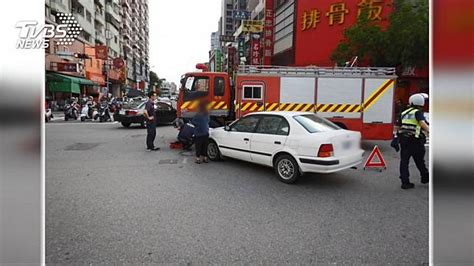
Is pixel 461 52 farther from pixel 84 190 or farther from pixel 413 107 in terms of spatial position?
pixel 84 190

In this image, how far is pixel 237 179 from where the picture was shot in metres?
5.72

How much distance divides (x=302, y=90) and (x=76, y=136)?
8.30 meters

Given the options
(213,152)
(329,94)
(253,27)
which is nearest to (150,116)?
(213,152)

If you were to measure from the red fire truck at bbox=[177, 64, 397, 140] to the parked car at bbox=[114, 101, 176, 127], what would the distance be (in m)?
6.03

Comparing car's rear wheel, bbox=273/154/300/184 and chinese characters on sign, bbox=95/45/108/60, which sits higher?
chinese characters on sign, bbox=95/45/108/60

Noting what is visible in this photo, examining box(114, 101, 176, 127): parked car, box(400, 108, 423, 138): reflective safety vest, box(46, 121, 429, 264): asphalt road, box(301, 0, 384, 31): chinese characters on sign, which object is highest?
box(301, 0, 384, 31): chinese characters on sign

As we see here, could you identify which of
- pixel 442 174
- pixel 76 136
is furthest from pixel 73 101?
pixel 442 174

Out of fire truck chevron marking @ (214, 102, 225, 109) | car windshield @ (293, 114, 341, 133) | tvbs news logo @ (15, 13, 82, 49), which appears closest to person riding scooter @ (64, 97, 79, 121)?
fire truck chevron marking @ (214, 102, 225, 109)

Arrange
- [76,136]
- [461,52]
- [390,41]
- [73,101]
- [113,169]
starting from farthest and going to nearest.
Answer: [73,101] → [390,41] → [76,136] → [113,169] → [461,52]

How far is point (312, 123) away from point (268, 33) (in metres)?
25.8

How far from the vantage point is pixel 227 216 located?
3926 millimetres

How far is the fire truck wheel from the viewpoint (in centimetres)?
723

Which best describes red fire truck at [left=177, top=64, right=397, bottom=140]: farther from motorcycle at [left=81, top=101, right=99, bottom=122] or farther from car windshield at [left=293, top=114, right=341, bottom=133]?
motorcycle at [left=81, top=101, right=99, bottom=122]

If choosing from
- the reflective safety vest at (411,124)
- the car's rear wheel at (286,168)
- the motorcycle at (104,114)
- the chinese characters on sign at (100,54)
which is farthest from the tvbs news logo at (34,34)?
the chinese characters on sign at (100,54)
